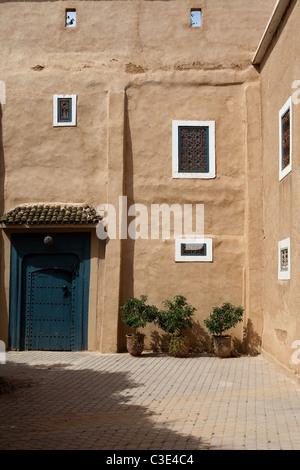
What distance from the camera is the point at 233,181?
12.6 metres

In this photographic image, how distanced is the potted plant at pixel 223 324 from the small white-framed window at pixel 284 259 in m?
1.54

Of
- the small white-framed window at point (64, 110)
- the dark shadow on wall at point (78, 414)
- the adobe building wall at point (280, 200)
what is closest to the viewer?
the dark shadow on wall at point (78, 414)

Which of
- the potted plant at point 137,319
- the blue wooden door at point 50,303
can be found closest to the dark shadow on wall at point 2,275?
the blue wooden door at point 50,303

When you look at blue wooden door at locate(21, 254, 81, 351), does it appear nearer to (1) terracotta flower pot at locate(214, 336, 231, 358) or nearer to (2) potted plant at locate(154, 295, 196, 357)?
(2) potted plant at locate(154, 295, 196, 357)

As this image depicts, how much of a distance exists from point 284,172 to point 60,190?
5.19 m

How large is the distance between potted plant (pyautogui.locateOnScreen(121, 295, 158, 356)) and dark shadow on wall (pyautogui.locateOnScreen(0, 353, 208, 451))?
57.7 inches

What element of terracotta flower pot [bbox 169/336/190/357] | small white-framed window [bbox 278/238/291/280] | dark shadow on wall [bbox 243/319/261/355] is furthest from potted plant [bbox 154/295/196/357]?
small white-framed window [bbox 278/238/291/280]

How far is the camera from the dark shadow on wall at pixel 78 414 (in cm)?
580

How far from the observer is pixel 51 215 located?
12.3 meters

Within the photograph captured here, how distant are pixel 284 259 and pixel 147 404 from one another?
4.12m

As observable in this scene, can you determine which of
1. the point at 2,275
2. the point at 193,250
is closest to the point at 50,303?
the point at 2,275

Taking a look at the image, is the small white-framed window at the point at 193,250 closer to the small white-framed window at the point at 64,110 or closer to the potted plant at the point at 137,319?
the potted plant at the point at 137,319

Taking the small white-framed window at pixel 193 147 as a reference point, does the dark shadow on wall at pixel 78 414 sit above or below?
below

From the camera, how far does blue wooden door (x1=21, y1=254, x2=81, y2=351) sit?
12.5 m
